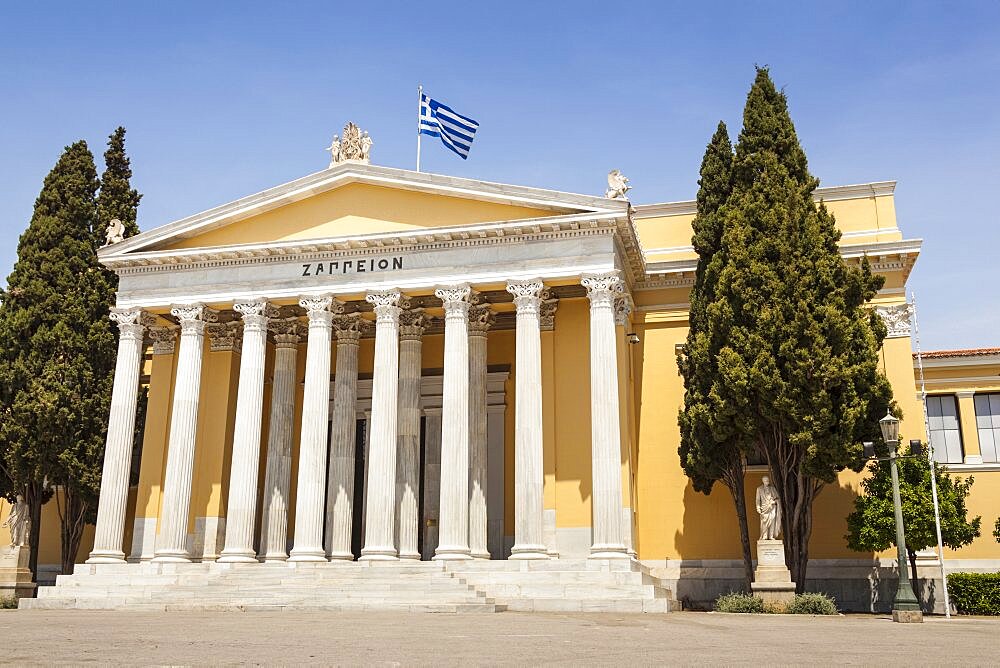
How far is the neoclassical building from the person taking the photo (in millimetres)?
24766

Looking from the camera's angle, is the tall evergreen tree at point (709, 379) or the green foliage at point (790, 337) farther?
the tall evergreen tree at point (709, 379)

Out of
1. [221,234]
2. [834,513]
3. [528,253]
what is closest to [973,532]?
[834,513]

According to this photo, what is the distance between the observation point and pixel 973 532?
76.7ft

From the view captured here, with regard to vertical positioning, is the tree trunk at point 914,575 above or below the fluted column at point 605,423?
below

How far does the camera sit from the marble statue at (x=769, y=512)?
2323cm

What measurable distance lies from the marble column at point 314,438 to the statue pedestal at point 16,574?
→ 8.98m

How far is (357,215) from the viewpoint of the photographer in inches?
1070


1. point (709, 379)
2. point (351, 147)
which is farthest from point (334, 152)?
point (709, 379)

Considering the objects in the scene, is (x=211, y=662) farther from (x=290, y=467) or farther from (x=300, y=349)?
(x=300, y=349)

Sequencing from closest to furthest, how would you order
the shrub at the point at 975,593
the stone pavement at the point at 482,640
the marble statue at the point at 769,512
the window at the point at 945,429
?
the stone pavement at the point at 482,640 < the marble statue at the point at 769,512 < the shrub at the point at 975,593 < the window at the point at 945,429

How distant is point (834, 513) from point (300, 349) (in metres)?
17.9

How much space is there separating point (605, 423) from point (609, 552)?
10.9ft

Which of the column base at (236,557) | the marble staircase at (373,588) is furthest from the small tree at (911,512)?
the column base at (236,557)

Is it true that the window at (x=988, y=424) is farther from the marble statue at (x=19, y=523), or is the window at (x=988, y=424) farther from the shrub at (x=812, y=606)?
the marble statue at (x=19, y=523)
